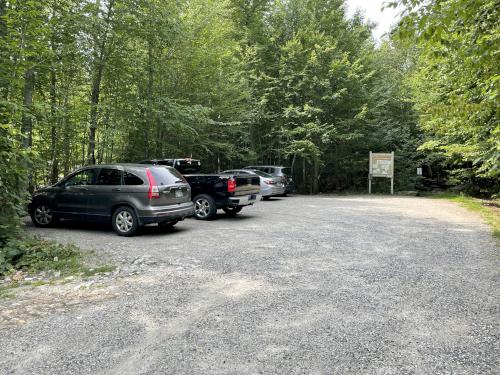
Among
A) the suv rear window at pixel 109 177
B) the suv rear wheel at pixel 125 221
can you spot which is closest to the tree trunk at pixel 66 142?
the suv rear window at pixel 109 177

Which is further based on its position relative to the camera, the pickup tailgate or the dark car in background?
the dark car in background

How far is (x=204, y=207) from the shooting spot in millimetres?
10977

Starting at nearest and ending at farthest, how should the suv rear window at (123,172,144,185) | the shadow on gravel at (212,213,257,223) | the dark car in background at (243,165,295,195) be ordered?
→ the suv rear window at (123,172,144,185) → the shadow on gravel at (212,213,257,223) → the dark car in background at (243,165,295,195)

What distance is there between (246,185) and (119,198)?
404cm

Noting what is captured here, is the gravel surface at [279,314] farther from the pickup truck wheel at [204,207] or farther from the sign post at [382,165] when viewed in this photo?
the sign post at [382,165]

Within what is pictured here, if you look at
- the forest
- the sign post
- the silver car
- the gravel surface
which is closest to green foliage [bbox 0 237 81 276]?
the forest

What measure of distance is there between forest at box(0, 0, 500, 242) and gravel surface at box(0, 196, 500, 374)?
211 centimetres

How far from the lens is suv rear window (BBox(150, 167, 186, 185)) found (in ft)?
27.6

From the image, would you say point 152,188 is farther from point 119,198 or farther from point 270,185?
point 270,185

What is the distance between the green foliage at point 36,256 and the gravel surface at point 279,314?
0.59 metres

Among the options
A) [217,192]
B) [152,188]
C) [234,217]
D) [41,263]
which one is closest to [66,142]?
[217,192]

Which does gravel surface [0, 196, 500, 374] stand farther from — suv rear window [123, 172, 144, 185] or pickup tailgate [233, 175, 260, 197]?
pickup tailgate [233, 175, 260, 197]

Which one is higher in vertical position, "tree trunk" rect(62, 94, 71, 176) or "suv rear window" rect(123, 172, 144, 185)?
"tree trunk" rect(62, 94, 71, 176)

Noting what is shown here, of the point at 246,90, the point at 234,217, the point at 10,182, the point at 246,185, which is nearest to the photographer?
the point at 10,182
